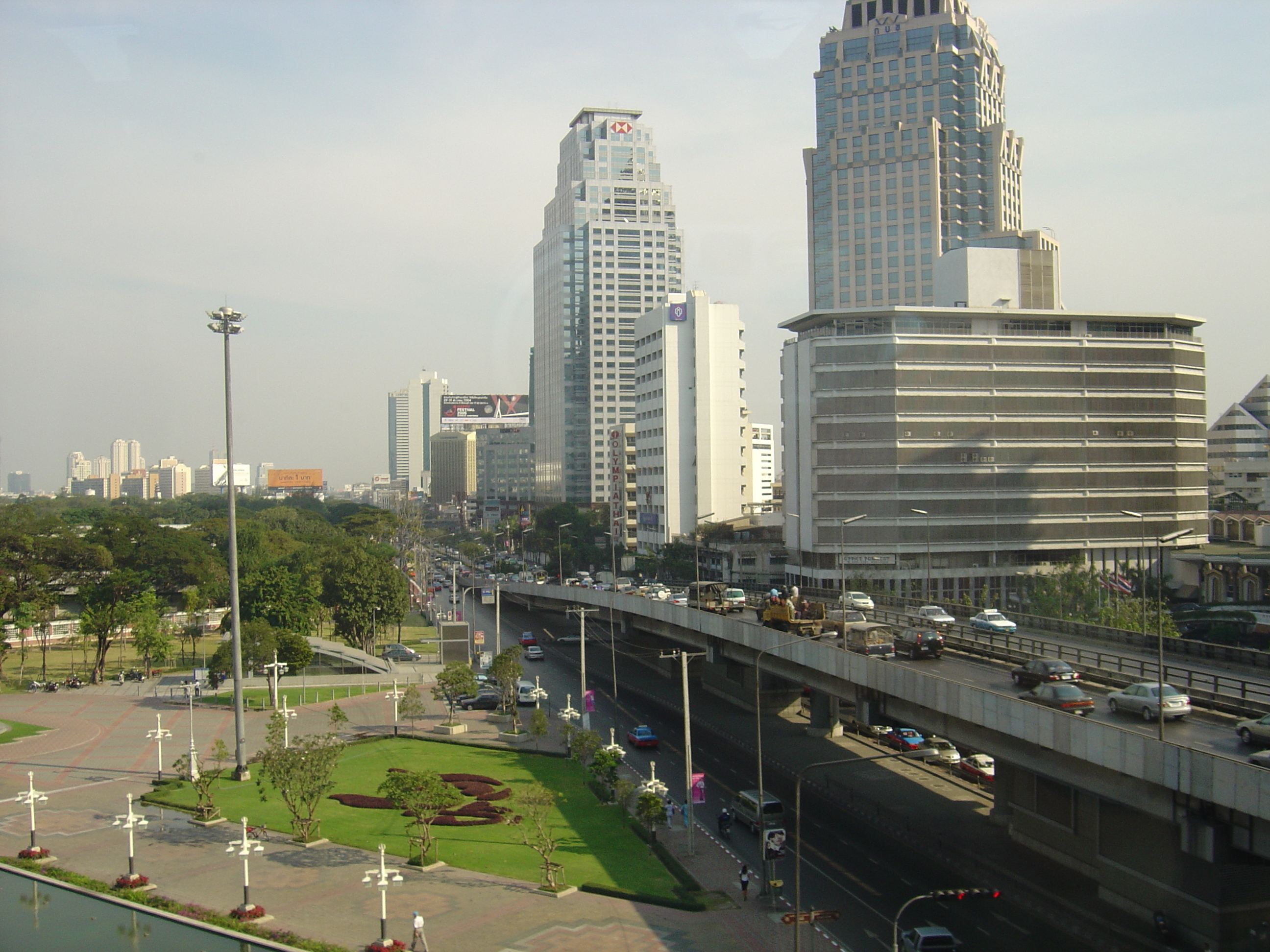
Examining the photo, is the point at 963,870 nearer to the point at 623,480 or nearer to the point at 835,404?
the point at 835,404

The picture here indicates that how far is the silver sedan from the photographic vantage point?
32000 mm

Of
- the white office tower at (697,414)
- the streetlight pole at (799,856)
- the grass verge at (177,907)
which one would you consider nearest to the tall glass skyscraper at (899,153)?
the white office tower at (697,414)

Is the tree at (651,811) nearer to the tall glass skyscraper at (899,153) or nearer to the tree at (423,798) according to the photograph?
the tree at (423,798)

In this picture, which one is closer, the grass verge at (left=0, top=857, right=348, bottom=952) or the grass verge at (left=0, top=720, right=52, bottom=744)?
the grass verge at (left=0, top=857, right=348, bottom=952)

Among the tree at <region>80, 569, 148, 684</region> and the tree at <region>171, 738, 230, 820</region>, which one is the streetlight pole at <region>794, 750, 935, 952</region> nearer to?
the tree at <region>171, 738, 230, 820</region>

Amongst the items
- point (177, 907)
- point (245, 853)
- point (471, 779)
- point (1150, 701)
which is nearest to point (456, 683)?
point (471, 779)

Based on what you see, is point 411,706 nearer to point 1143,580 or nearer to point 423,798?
point 423,798

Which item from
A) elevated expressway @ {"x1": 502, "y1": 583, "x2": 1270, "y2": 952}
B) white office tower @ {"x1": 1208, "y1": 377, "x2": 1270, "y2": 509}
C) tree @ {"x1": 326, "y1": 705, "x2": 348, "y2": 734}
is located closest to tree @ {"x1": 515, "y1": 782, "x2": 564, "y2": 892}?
elevated expressway @ {"x1": 502, "y1": 583, "x2": 1270, "y2": 952}

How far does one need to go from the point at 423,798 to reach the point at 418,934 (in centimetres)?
938

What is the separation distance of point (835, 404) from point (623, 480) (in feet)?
206

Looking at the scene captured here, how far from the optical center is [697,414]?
474 feet

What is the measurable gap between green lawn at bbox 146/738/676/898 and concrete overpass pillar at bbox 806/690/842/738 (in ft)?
53.9

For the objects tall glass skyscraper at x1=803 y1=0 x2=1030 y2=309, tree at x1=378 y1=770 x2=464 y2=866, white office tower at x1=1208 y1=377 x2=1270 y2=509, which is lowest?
tree at x1=378 y1=770 x2=464 y2=866

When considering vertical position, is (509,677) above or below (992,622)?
below
